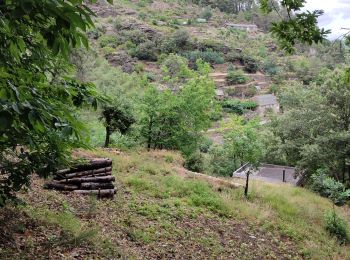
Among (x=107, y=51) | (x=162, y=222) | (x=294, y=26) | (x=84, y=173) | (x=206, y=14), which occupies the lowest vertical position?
(x=162, y=222)

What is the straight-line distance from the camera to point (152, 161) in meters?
13.9

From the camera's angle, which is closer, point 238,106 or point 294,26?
point 294,26

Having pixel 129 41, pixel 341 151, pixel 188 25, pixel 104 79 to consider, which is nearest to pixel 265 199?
pixel 341 151

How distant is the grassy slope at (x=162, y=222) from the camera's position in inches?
230

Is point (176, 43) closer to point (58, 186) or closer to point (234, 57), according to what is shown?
point (234, 57)

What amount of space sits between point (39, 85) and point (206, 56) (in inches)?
2757

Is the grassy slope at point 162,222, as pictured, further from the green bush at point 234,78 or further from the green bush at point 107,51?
the green bush at point 234,78

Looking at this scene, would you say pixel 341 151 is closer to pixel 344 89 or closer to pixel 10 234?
pixel 344 89

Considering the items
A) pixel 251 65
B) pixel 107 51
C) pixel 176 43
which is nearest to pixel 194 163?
pixel 107 51

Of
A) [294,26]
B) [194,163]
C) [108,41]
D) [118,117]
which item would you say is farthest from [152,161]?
[108,41]

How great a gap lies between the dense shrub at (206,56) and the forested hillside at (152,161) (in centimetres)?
3903

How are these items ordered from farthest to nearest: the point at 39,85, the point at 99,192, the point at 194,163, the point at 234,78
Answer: the point at 234,78 < the point at 194,163 < the point at 99,192 < the point at 39,85

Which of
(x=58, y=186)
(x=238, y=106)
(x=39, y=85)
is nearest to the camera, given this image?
(x=39, y=85)

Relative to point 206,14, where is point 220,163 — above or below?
below
